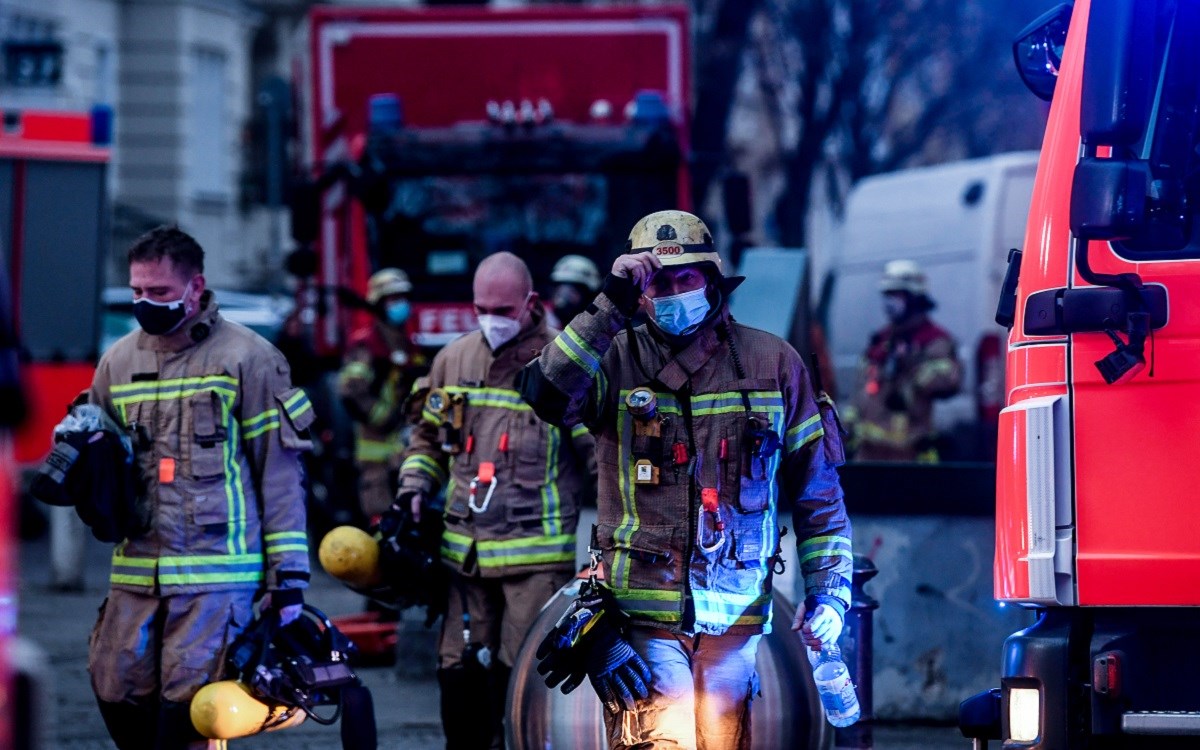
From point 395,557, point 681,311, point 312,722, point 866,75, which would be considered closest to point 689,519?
point 681,311

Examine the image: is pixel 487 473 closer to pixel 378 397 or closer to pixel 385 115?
pixel 378 397

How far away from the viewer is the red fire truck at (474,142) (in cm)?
1280

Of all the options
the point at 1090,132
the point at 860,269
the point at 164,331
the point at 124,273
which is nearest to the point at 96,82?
the point at 124,273

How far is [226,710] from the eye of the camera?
→ 594 cm

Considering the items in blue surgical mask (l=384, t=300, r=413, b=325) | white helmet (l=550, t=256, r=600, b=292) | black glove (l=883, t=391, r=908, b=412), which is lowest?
black glove (l=883, t=391, r=908, b=412)

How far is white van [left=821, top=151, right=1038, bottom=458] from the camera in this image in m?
15.1

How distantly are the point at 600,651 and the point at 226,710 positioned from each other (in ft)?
4.30

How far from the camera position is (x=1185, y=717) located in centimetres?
471

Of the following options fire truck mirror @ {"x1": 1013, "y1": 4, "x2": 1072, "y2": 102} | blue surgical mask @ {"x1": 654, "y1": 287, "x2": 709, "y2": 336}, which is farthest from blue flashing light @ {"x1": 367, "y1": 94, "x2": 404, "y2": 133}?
blue surgical mask @ {"x1": 654, "y1": 287, "x2": 709, "y2": 336}

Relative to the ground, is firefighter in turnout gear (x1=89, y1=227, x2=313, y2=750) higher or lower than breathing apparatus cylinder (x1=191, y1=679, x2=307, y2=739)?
higher

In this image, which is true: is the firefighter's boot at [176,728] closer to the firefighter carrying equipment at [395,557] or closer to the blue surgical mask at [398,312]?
the firefighter carrying equipment at [395,557]

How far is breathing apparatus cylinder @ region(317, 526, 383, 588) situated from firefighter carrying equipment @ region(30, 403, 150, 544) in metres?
1.18

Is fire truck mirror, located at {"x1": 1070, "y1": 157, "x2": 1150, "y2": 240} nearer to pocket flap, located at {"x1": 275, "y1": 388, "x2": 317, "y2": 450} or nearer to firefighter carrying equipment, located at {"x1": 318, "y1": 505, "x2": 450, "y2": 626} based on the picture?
pocket flap, located at {"x1": 275, "y1": 388, "x2": 317, "y2": 450}

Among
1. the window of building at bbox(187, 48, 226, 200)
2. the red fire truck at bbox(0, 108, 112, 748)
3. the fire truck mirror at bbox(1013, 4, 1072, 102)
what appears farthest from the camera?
the window of building at bbox(187, 48, 226, 200)
